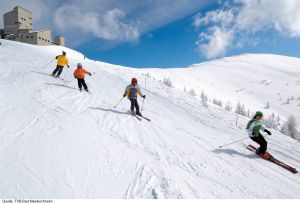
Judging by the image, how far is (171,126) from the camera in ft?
40.2

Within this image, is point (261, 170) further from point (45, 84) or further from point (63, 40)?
point (63, 40)

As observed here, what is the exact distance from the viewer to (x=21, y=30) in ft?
200

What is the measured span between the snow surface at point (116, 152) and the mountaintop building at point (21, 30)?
4712 cm

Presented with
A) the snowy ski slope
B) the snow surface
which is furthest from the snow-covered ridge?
the snow surface

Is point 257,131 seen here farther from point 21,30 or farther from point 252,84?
point 21,30

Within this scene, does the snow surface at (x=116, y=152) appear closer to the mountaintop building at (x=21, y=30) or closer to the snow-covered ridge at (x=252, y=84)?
the snow-covered ridge at (x=252, y=84)

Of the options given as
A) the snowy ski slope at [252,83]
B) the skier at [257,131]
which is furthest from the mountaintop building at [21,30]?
the skier at [257,131]

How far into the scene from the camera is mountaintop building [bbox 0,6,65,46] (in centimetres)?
5869

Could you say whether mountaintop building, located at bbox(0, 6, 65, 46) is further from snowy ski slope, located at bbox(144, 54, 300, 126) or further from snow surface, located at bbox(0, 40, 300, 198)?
snow surface, located at bbox(0, 40, 300, 198)

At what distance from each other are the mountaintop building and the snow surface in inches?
1855

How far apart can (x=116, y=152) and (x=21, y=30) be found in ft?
206

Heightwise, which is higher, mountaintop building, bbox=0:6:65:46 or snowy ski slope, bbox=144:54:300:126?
mountaintop building, bbox=0:6:65:46

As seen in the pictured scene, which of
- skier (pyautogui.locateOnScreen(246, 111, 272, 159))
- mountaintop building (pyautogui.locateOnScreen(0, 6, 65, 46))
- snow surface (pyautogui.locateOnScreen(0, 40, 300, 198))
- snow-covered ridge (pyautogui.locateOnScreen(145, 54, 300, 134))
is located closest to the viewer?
snow surface (pyautogui.locateOnScreen(0, 40, 300, 198))

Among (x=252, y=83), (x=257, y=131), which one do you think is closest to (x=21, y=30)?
(x=252, y=83)
